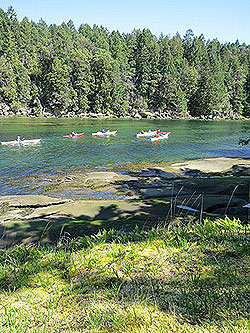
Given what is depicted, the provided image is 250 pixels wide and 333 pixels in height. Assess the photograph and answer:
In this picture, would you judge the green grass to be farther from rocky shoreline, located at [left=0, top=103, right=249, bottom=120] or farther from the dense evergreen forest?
the dense evergreen forest

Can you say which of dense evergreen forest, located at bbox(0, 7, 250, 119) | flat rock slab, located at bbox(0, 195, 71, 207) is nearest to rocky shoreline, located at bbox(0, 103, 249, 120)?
dense evergreen forest, located at bbox(0, 7, 250, 119)

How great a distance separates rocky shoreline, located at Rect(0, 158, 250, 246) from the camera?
692 cm

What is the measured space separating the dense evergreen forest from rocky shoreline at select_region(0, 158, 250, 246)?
67.9 metres

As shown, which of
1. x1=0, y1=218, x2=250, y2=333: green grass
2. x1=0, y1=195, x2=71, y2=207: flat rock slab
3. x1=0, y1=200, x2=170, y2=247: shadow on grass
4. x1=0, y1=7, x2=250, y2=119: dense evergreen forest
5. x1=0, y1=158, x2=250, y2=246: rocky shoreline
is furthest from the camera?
x1=0, y1=7, x2=250, y2=119: dense evergreen forest

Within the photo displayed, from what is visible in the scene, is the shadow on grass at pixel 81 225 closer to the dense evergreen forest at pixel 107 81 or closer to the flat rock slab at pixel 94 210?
the flat rock slab at pixel 94 210

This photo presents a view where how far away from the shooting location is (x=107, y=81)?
82625 millimetres

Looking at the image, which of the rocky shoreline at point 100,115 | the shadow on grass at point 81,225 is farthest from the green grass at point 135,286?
the rocky shoreline at point 100,115

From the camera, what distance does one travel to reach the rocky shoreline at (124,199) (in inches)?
272

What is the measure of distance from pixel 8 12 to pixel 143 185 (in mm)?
115014

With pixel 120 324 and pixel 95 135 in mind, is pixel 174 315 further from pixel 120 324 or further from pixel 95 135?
pixel 95 135

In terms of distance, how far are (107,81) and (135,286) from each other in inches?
3367

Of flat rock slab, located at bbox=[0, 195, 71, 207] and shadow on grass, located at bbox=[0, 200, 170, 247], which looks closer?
shadow on grass, located at bbox=[0, 200, 170, 247]

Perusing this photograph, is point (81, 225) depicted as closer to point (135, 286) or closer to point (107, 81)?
point (135, 286)

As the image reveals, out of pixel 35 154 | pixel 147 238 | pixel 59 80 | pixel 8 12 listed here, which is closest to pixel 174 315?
pixel 147 238
